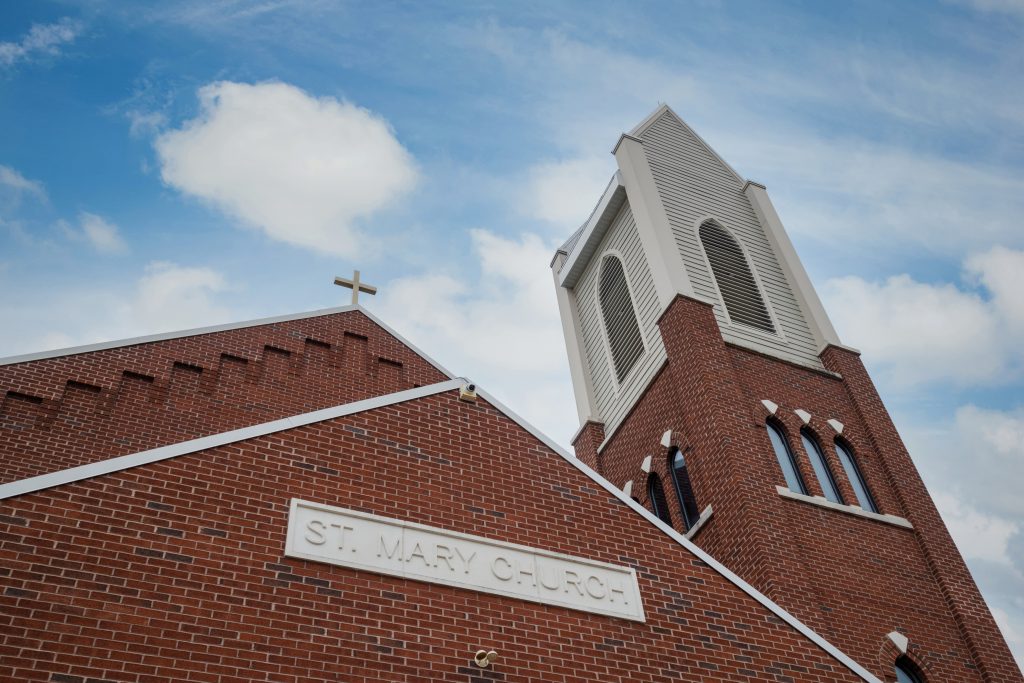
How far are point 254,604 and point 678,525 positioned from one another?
12114 millimetres

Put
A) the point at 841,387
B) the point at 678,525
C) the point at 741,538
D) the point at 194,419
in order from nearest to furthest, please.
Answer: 1. the point at 194,419
2. the point at 741,538
3. the point at 678,525
4. the point at 841,387

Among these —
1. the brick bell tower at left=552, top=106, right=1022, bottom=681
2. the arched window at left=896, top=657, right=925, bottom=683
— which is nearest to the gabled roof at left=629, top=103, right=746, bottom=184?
the brick bell tower at left=552, top=106, right=1022, bottom=681

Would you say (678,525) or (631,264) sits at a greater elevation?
(631,264)

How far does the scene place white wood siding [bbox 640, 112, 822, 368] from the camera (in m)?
21.1

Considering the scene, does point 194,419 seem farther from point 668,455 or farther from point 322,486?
point 668,455

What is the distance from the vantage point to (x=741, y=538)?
51.2 ft

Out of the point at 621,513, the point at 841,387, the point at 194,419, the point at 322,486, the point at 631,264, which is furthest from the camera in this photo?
the point at 631,264

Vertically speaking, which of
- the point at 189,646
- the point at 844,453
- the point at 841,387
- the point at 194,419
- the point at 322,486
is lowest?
the point at 189,646

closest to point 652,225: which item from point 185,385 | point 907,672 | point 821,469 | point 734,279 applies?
point 734,279

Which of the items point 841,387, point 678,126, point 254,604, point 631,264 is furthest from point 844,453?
point 254,604

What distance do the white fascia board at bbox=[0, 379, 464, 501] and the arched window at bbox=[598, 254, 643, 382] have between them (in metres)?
13.1

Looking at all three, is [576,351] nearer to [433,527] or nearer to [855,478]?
[855,478]

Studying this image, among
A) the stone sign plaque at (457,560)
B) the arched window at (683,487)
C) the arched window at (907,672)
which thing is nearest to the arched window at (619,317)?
the arched window at (683,487)

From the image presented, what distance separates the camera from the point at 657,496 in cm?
1983
